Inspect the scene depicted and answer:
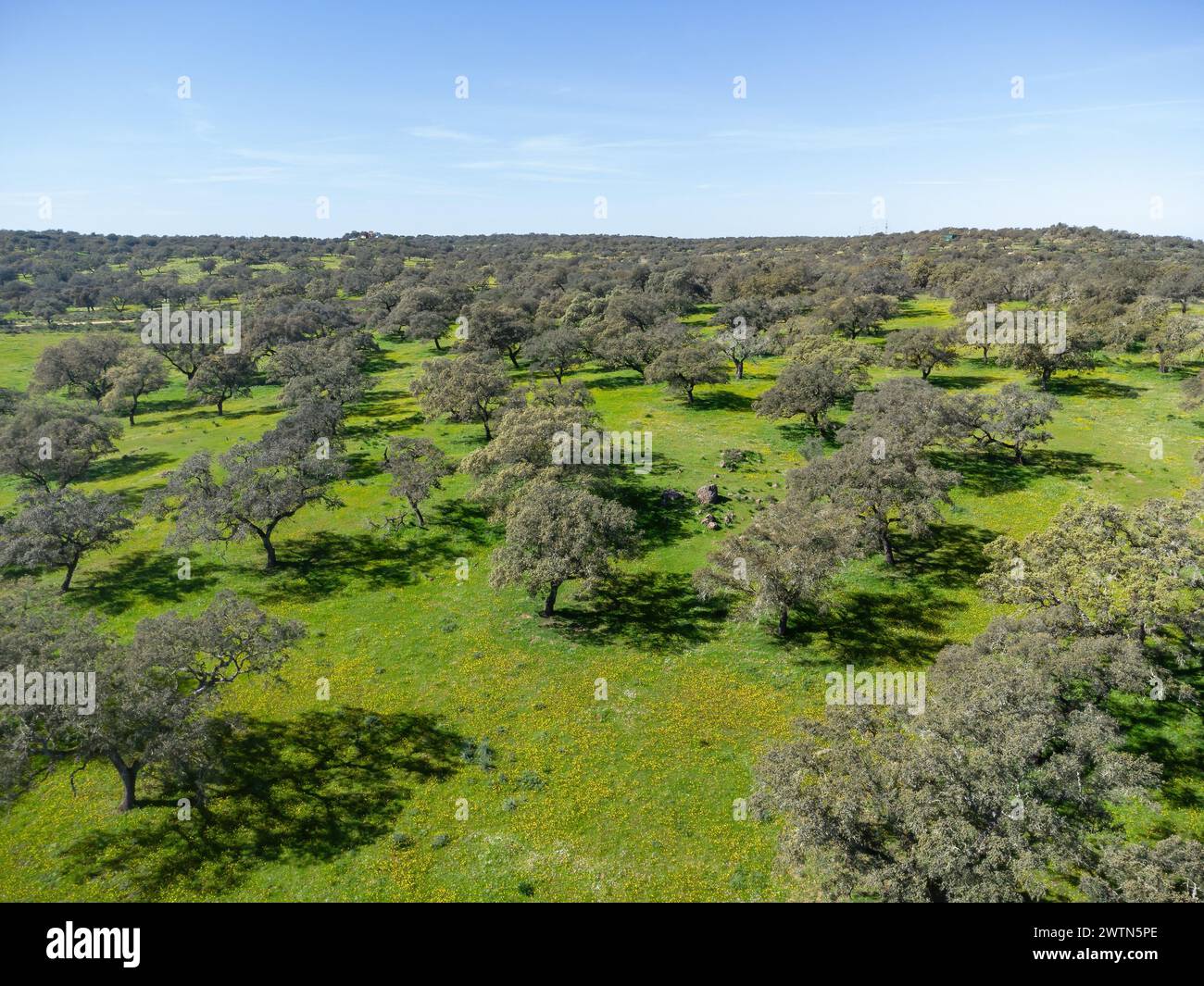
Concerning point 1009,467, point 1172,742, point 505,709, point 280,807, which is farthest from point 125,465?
point 1009,467

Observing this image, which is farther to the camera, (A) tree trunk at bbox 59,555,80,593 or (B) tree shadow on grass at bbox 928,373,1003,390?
(B) tree shadow on grass at bbox 928,373,1003,390

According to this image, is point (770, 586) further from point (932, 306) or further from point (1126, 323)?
point (932, 306)

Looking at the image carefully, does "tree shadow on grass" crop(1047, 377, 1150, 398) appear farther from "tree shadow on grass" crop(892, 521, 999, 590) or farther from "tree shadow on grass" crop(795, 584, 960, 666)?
"tree shadow on grass" crop(795, 584, 960, 666)

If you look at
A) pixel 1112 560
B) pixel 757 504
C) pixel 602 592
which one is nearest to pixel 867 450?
pixel 757 504

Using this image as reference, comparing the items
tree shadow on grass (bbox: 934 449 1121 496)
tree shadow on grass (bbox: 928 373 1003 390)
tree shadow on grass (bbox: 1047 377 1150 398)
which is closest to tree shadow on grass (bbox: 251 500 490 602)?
tree shadow on grass (bbox: 934 449 1121 496)

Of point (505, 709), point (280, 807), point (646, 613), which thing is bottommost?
point (280, 807)

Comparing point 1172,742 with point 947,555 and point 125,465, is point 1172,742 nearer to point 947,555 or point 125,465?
point 947,555
